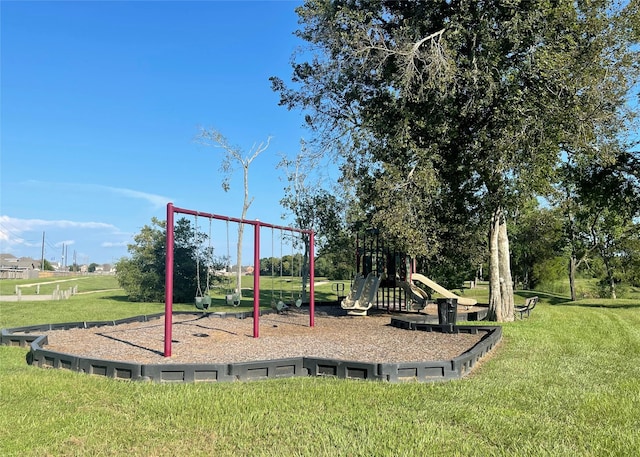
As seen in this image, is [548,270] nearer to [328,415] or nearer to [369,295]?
[369,295]

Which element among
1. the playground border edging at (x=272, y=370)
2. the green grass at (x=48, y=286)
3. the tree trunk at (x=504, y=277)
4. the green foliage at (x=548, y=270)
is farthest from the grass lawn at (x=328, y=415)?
the green foliage at (x=548, y=270)

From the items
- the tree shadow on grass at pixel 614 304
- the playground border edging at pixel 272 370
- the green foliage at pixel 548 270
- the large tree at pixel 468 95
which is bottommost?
the tree shadow on grass at pixel 614 304

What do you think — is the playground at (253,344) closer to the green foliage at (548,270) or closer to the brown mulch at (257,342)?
the brown mulch at (257,342)

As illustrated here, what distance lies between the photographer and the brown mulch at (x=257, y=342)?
7634mm

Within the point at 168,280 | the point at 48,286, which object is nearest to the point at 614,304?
the point at 168,280

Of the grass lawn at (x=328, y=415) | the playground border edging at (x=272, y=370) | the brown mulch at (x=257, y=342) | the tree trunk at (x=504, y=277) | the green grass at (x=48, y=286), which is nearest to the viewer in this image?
the grass lawn at (x=328, y=415)

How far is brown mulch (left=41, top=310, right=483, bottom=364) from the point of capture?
7634 millimetres

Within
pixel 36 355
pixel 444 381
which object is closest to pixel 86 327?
pixel 36 355

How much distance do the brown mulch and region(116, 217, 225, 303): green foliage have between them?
33.6 feet

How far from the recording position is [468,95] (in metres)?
12.2

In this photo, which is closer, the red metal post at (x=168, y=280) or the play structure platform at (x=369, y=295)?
the red metal post at (x=168, y=280)

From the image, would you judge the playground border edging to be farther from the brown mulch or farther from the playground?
the brown mulch

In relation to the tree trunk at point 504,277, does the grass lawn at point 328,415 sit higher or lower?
lower

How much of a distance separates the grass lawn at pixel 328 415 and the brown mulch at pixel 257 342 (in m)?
1.55
